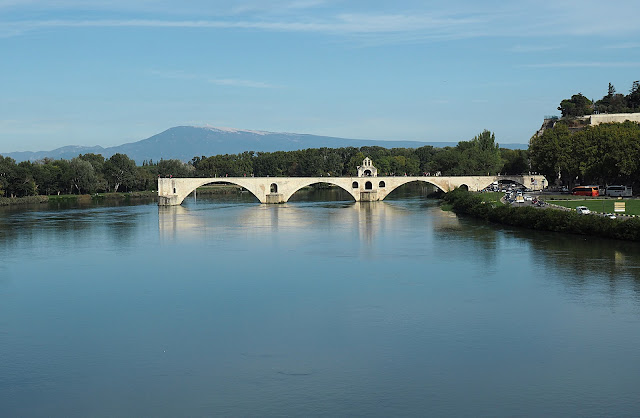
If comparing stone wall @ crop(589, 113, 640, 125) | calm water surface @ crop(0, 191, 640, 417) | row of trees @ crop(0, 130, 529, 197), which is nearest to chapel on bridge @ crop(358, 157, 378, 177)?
row of trees @ crop(0, 130, 529, 197)

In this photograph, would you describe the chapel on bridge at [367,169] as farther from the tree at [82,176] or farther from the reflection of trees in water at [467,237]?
the reflection of trees in water at [467,237]

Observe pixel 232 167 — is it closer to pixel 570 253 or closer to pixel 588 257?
pixel 570 253

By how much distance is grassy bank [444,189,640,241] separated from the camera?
32.4 m

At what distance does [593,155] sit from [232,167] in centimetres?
6310

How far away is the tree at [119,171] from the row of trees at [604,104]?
2020 inches

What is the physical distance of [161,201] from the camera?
6925cm

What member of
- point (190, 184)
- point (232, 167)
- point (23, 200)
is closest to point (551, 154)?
point (190, 184)

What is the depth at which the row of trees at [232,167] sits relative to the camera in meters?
77.2

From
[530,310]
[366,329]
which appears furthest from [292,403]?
[530,310]

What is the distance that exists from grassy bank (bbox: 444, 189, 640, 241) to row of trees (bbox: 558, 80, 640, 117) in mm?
40965

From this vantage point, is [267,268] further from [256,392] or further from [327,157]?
[327,157]

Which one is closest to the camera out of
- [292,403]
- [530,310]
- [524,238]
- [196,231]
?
[292,403]

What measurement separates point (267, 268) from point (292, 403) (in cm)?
1490

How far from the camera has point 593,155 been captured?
53.9m
